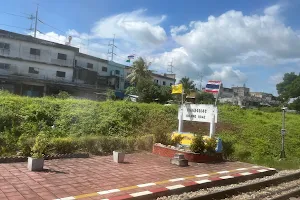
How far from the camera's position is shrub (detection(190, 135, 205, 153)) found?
10531 millimetres

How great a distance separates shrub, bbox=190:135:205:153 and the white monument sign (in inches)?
54.8

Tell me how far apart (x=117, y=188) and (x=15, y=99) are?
11592 mm

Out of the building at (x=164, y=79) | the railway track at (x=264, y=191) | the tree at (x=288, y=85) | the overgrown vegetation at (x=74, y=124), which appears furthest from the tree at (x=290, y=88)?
A: the railway track at (x=264, y=191)

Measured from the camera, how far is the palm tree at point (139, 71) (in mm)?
46438

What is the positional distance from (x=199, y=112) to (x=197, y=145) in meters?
1.94

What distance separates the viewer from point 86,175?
291 inches

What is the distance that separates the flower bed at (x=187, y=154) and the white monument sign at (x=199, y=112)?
5.10 ft

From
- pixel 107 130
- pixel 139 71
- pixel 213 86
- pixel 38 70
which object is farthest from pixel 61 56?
pixel 213 86

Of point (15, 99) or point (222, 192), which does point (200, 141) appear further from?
point (15, 99)

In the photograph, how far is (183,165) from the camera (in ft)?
31.2

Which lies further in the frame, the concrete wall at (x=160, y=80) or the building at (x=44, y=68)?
the concrete wall at (x=160, y=80)

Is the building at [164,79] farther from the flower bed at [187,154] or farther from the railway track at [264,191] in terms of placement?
the railway track at [264,191]

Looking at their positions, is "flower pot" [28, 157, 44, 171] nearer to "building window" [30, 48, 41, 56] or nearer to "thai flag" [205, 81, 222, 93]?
"thai flag" [205, 81, 222, 93]

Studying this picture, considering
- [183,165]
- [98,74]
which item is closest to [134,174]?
[183,165]
